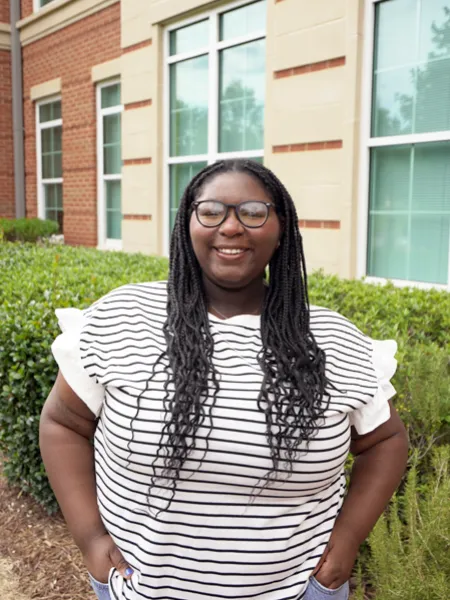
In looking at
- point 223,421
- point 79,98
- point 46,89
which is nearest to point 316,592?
point 223,421

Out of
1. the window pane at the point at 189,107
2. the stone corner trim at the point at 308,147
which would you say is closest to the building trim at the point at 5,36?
the window pane at the point at 189,107

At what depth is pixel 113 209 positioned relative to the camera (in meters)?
10.1

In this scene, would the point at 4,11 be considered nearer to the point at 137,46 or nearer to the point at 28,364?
the point at 137,46

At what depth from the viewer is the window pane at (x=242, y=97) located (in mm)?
7023

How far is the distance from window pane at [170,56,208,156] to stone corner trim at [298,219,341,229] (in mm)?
2073

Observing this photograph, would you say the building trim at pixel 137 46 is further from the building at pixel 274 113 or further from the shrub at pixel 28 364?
the shrub at pixel 28 364

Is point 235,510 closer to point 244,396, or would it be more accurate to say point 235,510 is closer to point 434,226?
point 244,396

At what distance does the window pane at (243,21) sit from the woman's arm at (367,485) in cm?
599

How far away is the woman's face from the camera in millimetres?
1600

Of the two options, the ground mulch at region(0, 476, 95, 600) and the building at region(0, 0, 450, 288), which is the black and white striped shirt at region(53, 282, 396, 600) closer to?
the ground mulch at region(0, 476, 95, 600)

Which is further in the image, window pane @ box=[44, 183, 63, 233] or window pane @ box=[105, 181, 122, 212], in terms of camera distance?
window pane @ box=[44, 183, 63, 233]

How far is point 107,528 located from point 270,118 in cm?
548

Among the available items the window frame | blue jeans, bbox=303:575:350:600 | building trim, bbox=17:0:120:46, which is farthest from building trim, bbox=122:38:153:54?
blue jeans, bbox=303:575:350:600

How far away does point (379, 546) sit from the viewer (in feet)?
6.49
